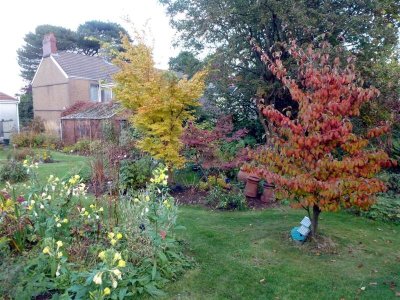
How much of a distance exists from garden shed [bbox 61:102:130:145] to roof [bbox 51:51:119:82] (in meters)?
3.44

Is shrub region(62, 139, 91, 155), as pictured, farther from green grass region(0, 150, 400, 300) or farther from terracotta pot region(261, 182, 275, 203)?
green grass region(0, 150, 400, 300)

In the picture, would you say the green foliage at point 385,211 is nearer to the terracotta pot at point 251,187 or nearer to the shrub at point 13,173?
the terracotta pot at point 251,187

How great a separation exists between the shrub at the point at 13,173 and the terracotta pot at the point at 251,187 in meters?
6.65

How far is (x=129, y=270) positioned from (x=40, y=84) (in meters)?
27.9

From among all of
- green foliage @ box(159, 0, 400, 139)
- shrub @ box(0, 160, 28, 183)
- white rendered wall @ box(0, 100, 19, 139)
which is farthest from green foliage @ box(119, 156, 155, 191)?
white rendered wall @ box(0, 100, 19, 139)

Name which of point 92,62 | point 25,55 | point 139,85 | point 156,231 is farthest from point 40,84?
point 156,231

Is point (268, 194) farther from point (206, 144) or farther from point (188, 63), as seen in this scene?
point (188, 63)

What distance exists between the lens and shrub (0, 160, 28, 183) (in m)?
9.79

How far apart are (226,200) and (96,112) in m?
15.6

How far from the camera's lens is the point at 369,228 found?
6.03 meters

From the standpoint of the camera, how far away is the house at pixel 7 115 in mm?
23844

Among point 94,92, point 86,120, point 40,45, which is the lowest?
point 86,120

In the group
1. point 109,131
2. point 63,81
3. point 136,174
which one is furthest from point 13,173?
point 63,81

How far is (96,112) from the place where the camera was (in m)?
20.8
